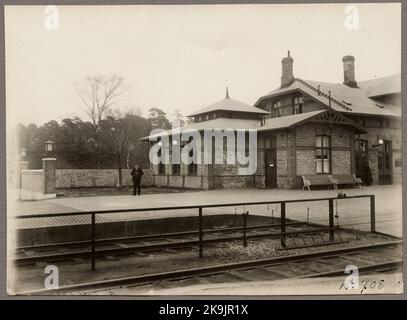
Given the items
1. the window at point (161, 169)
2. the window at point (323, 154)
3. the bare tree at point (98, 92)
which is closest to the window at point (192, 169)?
the window at point (161, 169)

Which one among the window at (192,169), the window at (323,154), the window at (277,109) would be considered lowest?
the window at (192,169)

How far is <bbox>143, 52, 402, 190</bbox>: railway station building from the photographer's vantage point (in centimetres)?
1931

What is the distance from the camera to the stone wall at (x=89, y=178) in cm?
2327

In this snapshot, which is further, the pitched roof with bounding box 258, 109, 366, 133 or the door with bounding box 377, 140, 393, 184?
the door with bounding box 377, 140, 393, 184

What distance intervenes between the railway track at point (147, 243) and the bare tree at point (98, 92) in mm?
3342

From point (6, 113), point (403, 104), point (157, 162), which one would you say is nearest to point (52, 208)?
point (6, 113)

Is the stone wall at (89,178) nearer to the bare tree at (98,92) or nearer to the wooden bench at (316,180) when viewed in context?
Result: the wooden bench at (316,180)

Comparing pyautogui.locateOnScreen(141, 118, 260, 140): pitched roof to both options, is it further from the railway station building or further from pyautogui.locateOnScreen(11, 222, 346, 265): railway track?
pyautogui.locateOnScreen(11, 222, 346, 265): railway track

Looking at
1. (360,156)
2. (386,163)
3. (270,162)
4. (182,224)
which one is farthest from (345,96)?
(182,224)

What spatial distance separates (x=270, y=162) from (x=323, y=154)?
8.97 ft

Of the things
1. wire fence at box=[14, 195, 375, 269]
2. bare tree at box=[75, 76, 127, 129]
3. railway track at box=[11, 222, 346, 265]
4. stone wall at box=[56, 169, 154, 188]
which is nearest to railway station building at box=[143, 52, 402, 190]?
stone wall at box=[56, 169, 154, 188]

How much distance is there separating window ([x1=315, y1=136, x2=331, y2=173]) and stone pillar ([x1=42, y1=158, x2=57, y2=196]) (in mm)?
12580

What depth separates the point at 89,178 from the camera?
23.7 metres

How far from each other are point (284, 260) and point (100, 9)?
17.2 ft
